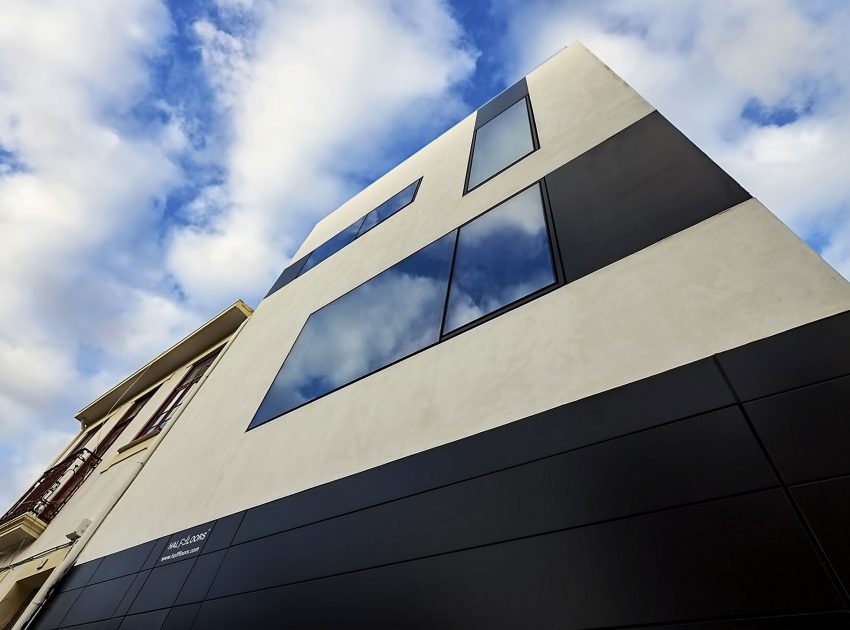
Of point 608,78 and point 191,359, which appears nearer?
point 608,78

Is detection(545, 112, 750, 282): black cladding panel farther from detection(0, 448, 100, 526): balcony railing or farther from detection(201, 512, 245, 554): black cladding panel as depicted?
detection(0, 448, 100, 526): balcony railing

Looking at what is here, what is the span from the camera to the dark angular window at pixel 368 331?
5.75 meters

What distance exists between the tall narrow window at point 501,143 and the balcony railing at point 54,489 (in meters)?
12.3

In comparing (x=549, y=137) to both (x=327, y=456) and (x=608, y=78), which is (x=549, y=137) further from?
(x=327, y=456)

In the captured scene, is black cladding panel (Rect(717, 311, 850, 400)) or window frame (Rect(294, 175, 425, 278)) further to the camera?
window frame (Rect(294, 175, 425, 278))

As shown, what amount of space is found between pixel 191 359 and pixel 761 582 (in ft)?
51.8

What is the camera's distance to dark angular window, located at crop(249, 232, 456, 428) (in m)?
5.75

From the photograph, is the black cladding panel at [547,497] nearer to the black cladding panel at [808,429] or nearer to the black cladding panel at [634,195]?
the black cladding panel at [808,429]

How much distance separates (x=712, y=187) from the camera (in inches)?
157

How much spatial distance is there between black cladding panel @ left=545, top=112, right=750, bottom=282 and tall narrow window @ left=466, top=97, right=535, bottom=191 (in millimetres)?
1897

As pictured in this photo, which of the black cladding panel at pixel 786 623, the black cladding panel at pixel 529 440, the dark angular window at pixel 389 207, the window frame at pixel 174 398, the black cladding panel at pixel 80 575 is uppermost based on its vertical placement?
the dark angular window at pixel 389 207

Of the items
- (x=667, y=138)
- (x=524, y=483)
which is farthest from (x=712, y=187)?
(x=524, y=483)

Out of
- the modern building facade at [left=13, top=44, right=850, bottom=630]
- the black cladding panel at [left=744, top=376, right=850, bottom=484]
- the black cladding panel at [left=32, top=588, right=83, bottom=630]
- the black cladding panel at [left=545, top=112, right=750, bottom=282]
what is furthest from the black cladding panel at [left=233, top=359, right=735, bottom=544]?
the black cladding panel at [left=32, top=588, right=83, bottom=630]

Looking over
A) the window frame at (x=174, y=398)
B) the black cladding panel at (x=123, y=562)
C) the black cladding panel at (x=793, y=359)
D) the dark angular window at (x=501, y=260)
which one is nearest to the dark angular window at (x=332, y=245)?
the window frame at (x=174, y=398)
